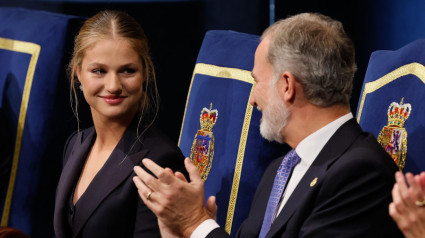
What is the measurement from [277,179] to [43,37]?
4.69ft

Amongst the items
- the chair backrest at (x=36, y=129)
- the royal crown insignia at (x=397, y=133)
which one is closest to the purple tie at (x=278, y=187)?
the royal crown insignia at (x=397, y=133)

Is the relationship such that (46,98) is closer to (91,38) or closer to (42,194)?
(42,194)

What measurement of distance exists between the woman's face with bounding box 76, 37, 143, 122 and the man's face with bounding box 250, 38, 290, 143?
400mm

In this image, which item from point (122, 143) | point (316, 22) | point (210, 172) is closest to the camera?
point (316, 22)

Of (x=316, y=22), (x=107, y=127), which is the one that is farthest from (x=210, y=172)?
(x=316, y=22)

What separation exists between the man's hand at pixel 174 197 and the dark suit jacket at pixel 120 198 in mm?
195

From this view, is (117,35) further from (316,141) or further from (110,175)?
(316,141)

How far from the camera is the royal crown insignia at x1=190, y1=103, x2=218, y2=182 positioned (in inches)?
91.7

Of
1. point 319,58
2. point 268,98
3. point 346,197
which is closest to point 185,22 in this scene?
point 268,98

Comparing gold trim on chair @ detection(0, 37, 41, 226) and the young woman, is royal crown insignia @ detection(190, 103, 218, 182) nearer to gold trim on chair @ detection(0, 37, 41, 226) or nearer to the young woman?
the young woman

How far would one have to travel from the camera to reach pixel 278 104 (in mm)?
1717

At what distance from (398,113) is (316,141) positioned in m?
0.26

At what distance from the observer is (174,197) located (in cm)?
164

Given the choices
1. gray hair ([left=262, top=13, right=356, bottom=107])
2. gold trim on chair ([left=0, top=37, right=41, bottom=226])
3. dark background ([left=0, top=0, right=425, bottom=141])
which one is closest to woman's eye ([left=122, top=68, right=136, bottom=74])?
gray hair ([left=262, top=13, right=356, bottom=107])
